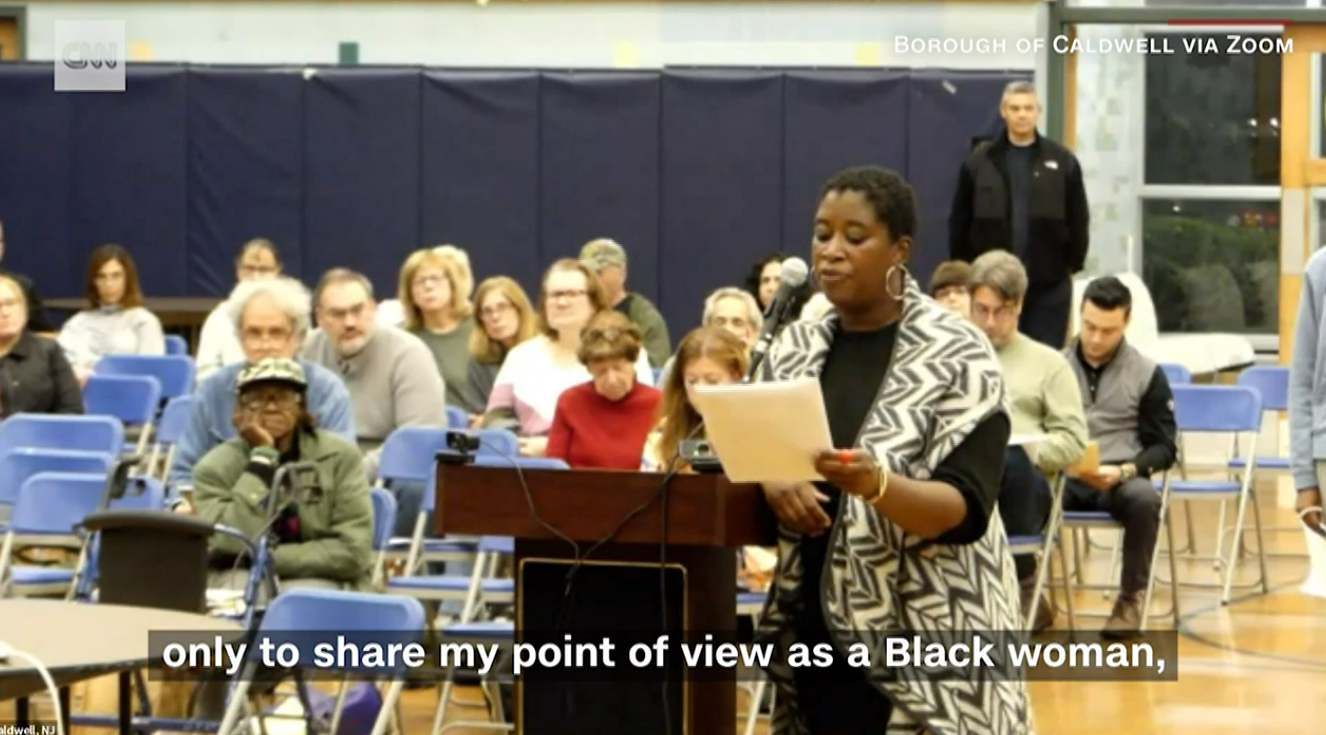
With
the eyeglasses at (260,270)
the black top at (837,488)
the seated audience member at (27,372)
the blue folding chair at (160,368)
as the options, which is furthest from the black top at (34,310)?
the black top at (837,488)

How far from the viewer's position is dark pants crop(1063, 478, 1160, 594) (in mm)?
8867

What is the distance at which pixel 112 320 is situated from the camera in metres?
12.9

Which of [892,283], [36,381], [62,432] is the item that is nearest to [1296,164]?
[36,381]

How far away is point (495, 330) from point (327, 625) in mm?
4856

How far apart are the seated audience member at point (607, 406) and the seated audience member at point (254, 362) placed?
0.76 metres

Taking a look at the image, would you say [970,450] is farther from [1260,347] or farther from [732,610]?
[1260,347]

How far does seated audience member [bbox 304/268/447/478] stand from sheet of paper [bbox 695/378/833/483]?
17.6ft

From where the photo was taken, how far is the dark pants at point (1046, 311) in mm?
11414

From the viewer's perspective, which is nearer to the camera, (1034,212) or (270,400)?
(270,400)

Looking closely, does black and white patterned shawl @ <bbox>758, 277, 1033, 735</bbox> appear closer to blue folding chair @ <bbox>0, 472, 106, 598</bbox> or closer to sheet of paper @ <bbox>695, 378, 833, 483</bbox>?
sheet of paper @ <bbox>695, 378, 833, 483</bbox>

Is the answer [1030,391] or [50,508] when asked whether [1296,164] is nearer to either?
[1030,391]

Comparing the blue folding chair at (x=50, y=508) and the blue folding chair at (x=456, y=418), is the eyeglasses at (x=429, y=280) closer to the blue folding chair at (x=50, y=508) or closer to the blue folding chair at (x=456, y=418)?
the blue folding chair at (x=456, y=418)

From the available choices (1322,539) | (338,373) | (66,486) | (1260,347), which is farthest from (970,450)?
(1260,347)

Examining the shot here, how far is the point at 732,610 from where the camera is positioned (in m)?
4.23
